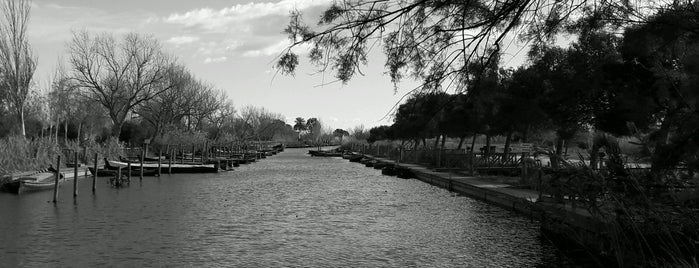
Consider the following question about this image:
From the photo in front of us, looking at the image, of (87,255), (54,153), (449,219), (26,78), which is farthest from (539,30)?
(26,78)

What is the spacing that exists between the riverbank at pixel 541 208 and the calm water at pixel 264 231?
0.53 meters

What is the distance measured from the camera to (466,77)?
706 cm

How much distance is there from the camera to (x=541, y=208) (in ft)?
47.0

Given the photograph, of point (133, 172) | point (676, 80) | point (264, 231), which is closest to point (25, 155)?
point (133, 172)

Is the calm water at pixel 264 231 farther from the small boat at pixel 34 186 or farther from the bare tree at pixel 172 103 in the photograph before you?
the bare tree at pixel 172 103

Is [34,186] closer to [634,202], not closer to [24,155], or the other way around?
[24,155]

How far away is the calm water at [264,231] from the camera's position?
42.7 ft

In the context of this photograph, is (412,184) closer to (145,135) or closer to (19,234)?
(19,234)

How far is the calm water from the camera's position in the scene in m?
13.0

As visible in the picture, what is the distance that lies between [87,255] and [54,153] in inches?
975

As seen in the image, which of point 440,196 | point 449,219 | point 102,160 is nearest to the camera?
point 449,219

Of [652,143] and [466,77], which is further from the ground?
[466,77]

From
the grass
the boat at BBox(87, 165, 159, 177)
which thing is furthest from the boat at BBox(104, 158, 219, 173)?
the grass

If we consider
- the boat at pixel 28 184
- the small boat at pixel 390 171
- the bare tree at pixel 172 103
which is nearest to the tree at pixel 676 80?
the boat at pixel 28 184
